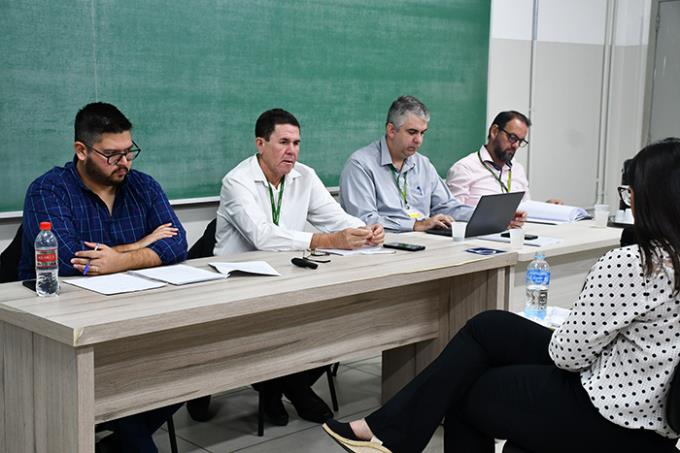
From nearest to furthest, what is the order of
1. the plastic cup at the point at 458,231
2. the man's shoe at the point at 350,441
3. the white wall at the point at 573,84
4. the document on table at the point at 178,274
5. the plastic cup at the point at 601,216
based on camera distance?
1. the man's shoe at the point at 350,441
2. the document on table at the point at 178,274
3. the plastic cup at the point at 458,231
4. the plastic cup at the point at 601,216
5. the white wall at the point at 573,84

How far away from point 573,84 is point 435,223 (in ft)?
9.76

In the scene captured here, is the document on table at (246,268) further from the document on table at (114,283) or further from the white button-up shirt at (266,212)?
the white button-up shirt at (266,212)

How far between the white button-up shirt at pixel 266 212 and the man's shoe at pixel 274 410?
612mm

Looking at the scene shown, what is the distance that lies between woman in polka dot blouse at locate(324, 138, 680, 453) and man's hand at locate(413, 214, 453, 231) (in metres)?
1.43

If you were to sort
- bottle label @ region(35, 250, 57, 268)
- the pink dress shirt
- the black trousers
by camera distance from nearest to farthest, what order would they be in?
the black trousers
bottle label @ region(35, 250, 57, 268)
the pink dress shirt

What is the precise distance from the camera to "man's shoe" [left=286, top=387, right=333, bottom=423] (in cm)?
338

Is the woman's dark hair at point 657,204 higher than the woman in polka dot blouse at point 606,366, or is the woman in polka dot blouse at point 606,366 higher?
the woman's dark hair at point 657,204

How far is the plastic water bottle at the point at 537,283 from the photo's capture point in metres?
3.15

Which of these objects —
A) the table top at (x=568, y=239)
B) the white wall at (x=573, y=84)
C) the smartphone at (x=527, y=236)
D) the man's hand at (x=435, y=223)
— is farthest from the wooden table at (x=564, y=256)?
the white wall at (x=573, y=84)

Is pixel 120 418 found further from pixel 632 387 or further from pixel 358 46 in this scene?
pixel 358 46

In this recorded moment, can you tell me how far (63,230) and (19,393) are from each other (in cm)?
57

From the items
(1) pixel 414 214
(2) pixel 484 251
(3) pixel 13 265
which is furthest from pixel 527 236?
(3) pixel 13 265

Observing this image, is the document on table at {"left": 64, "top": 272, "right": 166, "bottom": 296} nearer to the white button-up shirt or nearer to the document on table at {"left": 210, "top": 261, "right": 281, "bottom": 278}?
the document on table at {"left": 210, "top": 261, "right": 281, "bottom": 278}

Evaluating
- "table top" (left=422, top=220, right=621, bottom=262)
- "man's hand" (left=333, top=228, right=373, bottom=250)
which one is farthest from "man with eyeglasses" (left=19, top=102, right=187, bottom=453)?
"table top" (left=422, top=220, right=621, bottom=262)
